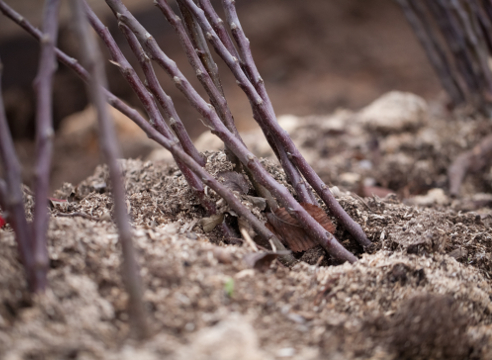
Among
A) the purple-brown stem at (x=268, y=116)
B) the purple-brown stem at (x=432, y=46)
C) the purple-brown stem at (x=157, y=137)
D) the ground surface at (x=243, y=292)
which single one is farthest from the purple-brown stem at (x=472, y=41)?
the purple-brown stem at (x=157, y=137)

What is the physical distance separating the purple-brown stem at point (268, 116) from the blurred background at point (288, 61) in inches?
206

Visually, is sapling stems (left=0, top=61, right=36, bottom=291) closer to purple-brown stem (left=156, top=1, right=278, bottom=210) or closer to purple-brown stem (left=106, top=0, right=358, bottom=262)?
purple-brown stem (left=106, top=0, right=358, bottom=262)

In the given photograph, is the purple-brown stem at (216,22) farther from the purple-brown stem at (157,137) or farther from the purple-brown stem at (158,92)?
the purple-brown stem at (157,137)

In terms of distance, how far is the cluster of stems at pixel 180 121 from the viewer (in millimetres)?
894

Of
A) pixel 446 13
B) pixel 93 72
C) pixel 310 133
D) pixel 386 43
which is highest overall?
pixel 386 43

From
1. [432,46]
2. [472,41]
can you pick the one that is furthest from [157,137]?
[432,46]

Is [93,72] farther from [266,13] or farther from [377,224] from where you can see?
[266,13]

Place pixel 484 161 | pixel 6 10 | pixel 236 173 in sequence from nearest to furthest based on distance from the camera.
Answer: pixel 6 10 → pixel 236 173 → pixel 484 161

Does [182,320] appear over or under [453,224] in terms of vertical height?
under

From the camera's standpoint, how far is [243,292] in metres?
1.00

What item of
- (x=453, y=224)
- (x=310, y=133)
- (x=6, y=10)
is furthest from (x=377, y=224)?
(x=310, y=133)

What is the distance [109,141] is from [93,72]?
0.42ft

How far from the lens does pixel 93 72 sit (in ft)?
2.58

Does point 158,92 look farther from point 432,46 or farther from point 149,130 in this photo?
point 432,46
